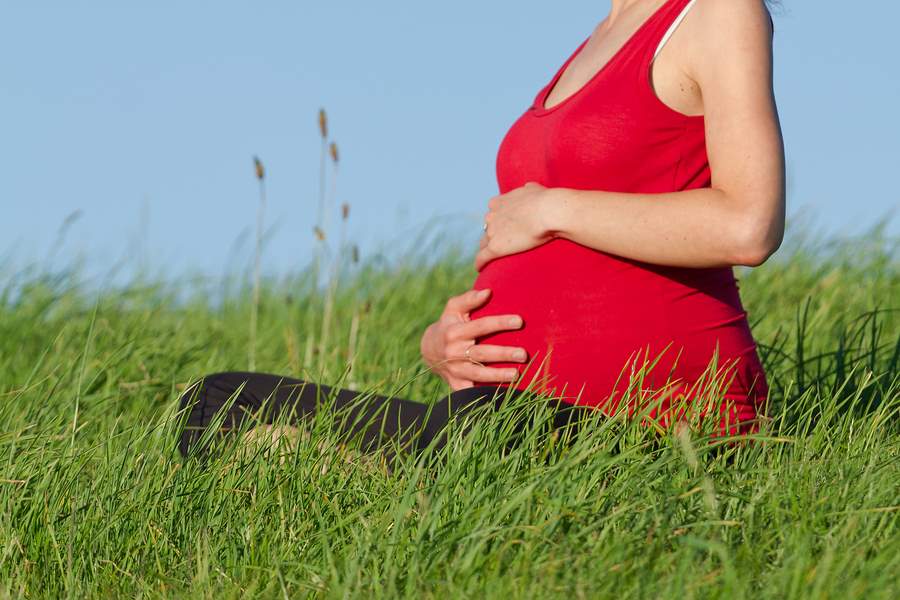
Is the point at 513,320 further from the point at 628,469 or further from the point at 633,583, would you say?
the point at 633,583

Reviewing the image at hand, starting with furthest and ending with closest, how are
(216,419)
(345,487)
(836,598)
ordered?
(216,419), (345,487), (836,598)

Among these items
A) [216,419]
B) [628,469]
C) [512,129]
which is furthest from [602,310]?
[216,419]

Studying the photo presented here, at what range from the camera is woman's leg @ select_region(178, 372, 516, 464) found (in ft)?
8.23

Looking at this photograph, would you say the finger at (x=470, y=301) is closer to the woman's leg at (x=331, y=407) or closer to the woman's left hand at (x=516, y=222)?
the woman's left hand at (x=516, y=222)

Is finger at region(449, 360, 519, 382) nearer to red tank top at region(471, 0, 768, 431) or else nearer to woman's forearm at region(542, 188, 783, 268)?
red tank top at region(471, 0, 768, 431)

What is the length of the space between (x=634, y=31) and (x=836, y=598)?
4.37 feet

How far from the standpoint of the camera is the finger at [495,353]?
8.23ft

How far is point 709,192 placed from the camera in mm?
2354

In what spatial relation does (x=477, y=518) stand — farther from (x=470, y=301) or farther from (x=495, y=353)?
(x=470, y=301)

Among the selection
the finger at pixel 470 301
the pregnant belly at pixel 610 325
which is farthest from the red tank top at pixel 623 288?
the finger at pixel 470 301

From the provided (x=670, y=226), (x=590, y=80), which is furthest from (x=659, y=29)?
(x=670, y=226)

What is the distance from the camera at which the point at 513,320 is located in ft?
8.29

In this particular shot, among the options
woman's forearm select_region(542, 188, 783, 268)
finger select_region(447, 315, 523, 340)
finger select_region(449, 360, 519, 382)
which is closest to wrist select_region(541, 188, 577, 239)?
woman's forearm select_region(542, 188, 783, 268)

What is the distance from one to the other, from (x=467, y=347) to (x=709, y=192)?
67cm
